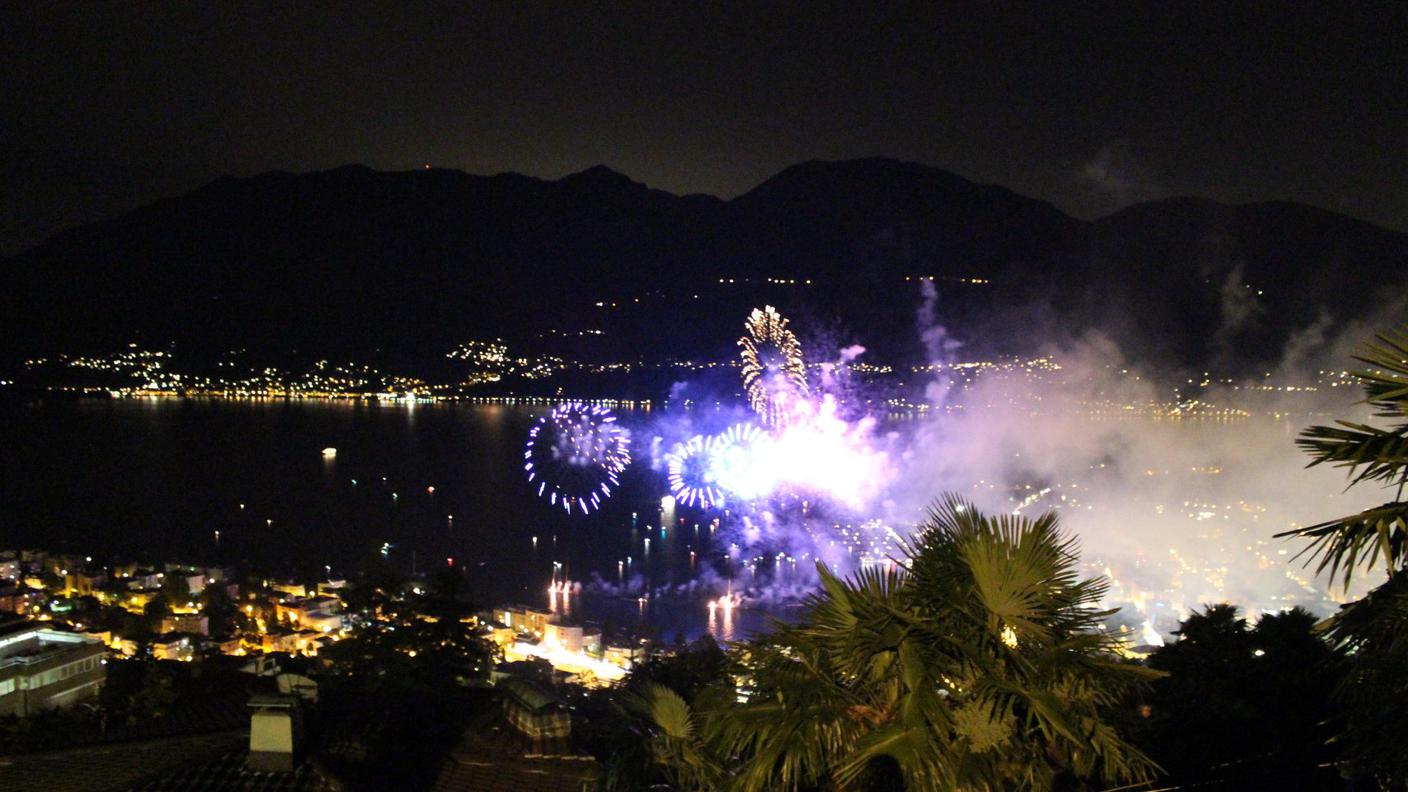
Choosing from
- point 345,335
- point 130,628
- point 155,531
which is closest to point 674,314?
point 345,335

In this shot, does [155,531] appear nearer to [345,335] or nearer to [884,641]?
[884,641]

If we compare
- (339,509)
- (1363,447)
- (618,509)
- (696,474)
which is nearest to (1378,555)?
(1363,447)

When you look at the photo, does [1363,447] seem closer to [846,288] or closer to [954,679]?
[954,679]

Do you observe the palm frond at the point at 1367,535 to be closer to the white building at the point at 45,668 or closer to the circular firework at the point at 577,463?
the white building at the point at 45,668

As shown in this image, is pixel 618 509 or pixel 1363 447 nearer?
pixel 1363 447

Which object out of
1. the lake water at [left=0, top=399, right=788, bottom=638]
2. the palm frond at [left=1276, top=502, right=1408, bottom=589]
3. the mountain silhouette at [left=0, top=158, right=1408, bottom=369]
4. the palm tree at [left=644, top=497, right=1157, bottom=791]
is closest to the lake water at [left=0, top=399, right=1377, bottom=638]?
the lake water at [left=0, top=399, right=788, bottom=638]

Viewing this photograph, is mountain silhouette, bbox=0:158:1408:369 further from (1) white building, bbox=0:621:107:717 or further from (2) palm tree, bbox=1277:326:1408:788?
(1) white building, bbox=0:621:107:717
